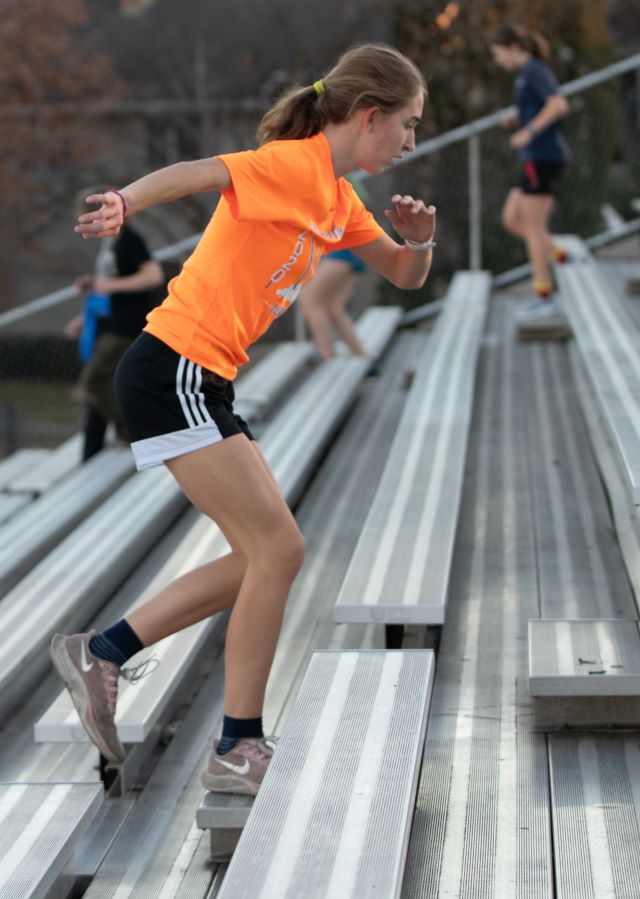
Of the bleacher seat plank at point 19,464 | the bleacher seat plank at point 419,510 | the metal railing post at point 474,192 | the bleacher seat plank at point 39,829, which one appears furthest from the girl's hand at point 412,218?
the metal railing post at point 474,192

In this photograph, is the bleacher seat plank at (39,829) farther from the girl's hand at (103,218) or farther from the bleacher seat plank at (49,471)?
the bleacher seat plank at (49,471)

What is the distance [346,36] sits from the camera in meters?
17.5

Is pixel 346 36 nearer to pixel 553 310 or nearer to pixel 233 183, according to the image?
pixel 553 310

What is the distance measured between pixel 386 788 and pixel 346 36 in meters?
16.2

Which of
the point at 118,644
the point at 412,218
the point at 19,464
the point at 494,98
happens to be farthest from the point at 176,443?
the point at 494,98

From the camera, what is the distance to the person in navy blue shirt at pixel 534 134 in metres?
6.84

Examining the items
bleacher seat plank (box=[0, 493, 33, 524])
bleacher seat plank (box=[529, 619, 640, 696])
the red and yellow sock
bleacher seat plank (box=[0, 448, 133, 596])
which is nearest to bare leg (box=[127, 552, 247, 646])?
bleacher seat plank (box=[529, 619, 640, 696])

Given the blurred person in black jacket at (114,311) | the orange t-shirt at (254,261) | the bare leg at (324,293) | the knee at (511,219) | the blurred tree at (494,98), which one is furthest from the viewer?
the blurred tree at (494,98)

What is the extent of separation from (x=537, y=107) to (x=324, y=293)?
148 centimetres

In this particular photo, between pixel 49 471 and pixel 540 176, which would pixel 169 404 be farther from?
pixel 540 176

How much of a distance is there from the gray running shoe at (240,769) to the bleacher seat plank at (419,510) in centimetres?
68

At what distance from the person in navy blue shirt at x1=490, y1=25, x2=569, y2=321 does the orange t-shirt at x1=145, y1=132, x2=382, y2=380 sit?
4327mm

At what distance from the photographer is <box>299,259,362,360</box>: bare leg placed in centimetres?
716

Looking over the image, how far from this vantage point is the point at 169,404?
Answer: 8.91 feet
